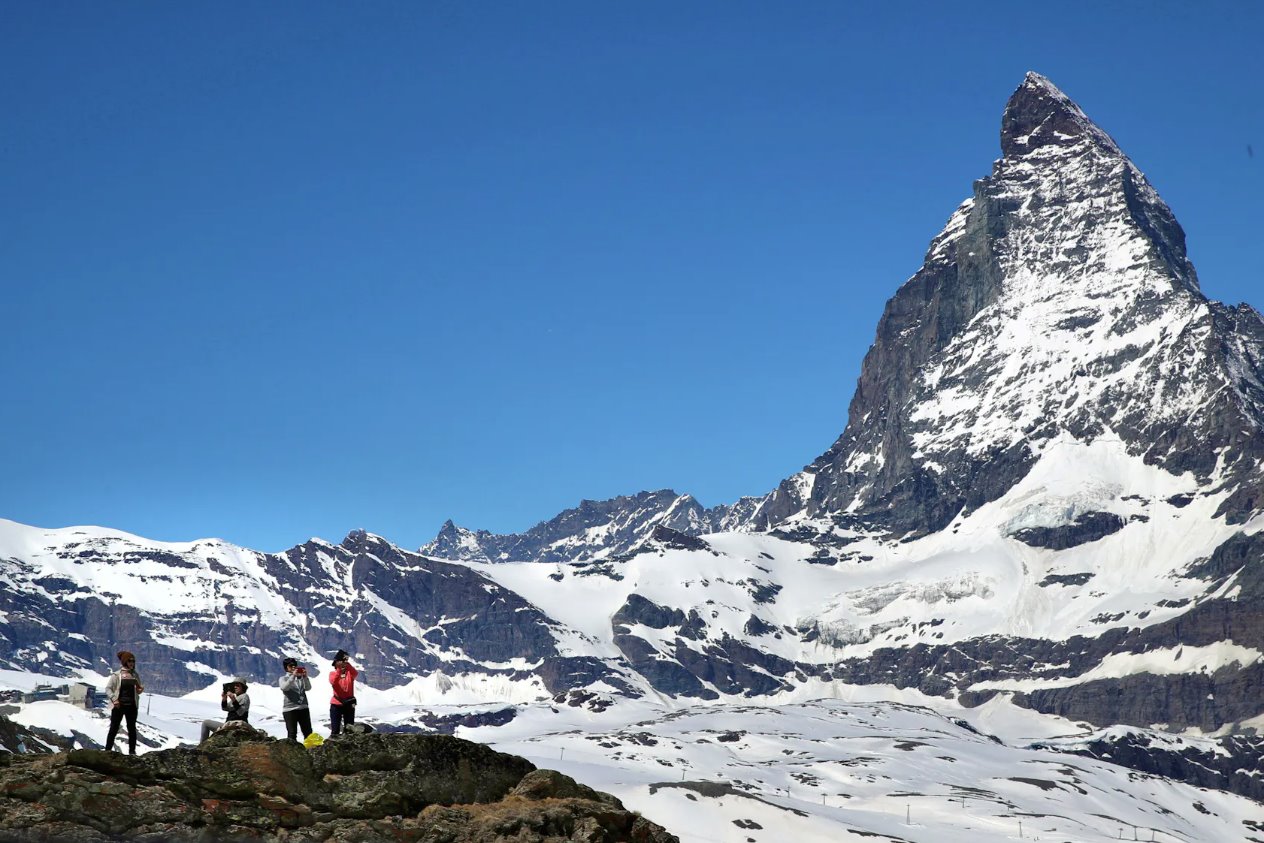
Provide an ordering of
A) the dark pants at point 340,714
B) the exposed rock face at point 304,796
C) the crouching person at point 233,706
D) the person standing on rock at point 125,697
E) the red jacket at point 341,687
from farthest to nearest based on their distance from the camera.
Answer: the red jacket at point 341,687 < the dark pants at point 340,714 < the person standing on rock at point 125,697 < the crouching person at point 233,706 < the exposed rock face at point 304,796

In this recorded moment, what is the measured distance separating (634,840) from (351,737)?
721 centimetres

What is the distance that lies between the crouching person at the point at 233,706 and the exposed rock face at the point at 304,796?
1.66 meters

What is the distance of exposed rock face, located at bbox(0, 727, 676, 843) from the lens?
121 ft

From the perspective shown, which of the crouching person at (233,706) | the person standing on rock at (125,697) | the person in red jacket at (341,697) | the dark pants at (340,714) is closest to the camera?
the crouching person at (233,706)

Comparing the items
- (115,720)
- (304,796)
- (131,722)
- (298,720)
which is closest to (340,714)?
(298,720)

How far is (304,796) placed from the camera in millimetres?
39688

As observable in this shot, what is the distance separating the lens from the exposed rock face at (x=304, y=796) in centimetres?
3678


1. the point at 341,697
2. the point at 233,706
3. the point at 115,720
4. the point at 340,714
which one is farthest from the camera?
the point at 341,697

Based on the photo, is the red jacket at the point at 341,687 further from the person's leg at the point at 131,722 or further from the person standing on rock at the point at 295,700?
the person's leg at the point at 131,722

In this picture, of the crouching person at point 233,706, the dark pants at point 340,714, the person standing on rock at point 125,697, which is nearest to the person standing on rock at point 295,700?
the dark pants at point 340,714

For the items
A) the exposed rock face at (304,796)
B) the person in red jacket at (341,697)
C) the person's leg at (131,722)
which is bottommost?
the exposed rock face at (304,796)

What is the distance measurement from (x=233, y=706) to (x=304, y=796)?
409 centimetres

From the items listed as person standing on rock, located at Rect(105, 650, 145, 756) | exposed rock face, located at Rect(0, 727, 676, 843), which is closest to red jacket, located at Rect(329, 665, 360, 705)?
exposed rock face, located at Rect(0, 727, 676, 843)

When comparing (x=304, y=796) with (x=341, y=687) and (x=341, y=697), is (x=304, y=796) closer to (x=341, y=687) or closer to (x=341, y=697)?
(x=341, y=697)
